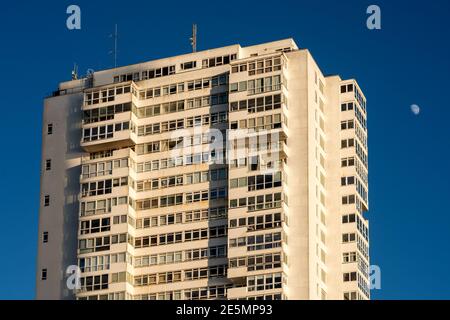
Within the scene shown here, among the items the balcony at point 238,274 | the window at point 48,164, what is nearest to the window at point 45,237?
the window at point 48,164

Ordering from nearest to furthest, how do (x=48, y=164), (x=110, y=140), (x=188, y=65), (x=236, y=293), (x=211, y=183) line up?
(x=236, y=293) → (x=211, y=183) → (x=110, y=140) → (x=188, y=65) → (x=48, y=164)

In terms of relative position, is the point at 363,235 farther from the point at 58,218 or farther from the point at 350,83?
the point at 58,218

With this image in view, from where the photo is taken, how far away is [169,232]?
155 m

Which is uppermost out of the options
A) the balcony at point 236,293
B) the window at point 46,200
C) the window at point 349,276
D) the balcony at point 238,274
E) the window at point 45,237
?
the window at point 46,200

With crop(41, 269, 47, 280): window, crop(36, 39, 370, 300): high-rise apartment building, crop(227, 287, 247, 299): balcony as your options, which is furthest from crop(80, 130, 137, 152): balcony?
crop(227, 287, 247, 299): balcony

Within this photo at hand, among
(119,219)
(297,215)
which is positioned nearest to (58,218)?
(119,219)

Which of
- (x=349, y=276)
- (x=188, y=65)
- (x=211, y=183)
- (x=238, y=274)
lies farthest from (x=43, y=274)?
(x=349, y=276)

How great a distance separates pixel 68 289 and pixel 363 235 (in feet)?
123

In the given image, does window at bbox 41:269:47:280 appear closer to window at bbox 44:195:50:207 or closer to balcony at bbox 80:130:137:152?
window at bbox 44:195:50:207

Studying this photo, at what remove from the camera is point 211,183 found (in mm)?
154375

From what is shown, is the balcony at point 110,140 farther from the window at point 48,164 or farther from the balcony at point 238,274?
the balcony at point 238,274

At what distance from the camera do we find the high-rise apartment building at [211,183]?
148500mm

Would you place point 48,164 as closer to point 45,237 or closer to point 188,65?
point 45,237

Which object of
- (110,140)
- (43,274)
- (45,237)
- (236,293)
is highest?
(110,140)
